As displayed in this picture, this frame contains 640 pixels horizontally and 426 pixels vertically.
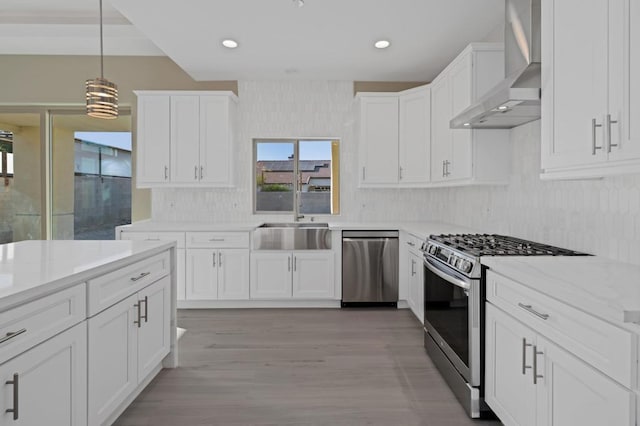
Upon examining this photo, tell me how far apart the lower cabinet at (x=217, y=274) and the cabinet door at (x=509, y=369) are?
278 centimetres

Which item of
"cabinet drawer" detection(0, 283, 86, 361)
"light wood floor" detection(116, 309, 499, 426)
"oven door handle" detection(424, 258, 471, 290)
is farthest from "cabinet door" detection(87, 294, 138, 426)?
"oven door handle" detection(424, 258, 471, 290)

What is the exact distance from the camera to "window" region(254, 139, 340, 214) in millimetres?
5105

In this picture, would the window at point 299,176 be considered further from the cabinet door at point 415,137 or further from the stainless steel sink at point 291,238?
the cabinet door at point 415,137

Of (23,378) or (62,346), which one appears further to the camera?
(62,346)

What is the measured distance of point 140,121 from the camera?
4.52 metres

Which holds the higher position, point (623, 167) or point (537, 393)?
point (623, 167)

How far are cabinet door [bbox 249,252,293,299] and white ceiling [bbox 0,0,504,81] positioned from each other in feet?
6.98

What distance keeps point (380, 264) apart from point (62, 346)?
321 cm

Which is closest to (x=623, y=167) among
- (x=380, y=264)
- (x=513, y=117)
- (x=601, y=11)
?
(x=601, y=11)

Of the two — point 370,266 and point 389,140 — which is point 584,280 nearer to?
point 370,266

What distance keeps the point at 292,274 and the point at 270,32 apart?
95.4 inches

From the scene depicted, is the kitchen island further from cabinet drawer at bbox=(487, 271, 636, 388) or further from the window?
the window

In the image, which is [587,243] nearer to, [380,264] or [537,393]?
[537,393]

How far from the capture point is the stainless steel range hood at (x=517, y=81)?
225 centimetres
